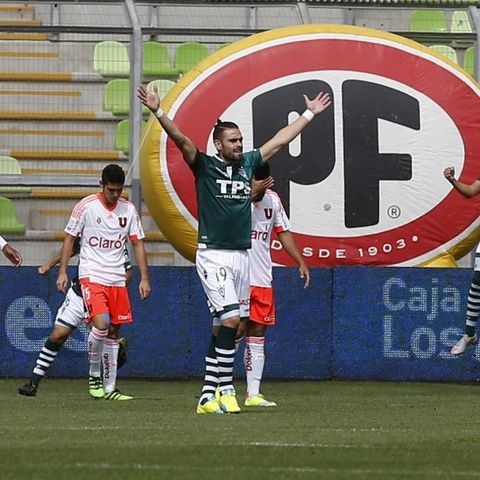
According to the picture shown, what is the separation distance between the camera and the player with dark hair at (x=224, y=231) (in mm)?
10430

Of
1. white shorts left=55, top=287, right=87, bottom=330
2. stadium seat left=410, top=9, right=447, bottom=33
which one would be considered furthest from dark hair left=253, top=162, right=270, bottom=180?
stadium seat left=410, top=9, right=447, bottom=33

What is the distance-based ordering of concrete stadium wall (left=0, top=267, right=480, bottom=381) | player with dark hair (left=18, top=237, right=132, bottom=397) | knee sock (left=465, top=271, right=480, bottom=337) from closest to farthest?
player with dark hair (left=18, top=237, right=132, bottom=397) < knee sock (left=465, top=271, right=480, bottom=337) < concrete stadium wall (left=0, top=267, right=480, bottom=381)

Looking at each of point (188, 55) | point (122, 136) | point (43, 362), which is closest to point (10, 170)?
point (122, 136)

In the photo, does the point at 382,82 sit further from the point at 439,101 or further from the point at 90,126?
the point at 90,126

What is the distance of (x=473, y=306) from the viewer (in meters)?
14.0

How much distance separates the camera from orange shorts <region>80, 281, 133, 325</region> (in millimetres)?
12328

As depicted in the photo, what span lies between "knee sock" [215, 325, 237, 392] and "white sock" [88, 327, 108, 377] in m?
2.17

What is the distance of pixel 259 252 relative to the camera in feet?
40.4

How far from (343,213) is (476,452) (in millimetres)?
7432

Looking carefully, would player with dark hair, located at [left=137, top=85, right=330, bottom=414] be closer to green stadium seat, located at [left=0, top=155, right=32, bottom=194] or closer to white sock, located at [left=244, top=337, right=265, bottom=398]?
white sock, located at [left=244, top=337, right=265, bottom=398]

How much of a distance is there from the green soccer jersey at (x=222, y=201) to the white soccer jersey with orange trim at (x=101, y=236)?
6.77 ft

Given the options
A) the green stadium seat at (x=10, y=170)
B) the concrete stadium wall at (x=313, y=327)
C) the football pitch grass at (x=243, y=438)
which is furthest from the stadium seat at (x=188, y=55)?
the football pitch grass at (x=243, y=438)

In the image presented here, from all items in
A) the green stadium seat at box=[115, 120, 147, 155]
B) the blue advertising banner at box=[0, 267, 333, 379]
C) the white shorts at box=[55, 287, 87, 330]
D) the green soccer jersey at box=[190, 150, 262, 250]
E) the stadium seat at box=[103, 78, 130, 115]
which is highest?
the stadium seat at box=[103, 78, 130, 115]

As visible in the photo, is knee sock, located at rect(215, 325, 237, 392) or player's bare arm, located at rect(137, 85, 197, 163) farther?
knee sock, located at rect(215, 325, 237, 392)
